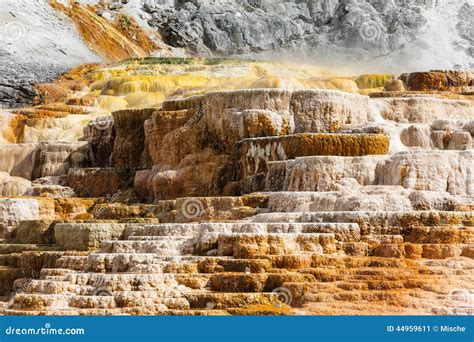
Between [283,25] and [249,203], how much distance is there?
59.5 meters

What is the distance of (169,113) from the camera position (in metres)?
34.3

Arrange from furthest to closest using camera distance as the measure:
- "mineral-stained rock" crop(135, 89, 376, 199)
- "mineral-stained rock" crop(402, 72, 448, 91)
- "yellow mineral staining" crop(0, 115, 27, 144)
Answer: "mineral-stained rock" crop(402, 72, 448, 91)
"yellow mineral staining" crop(0, 115, 27, 144)
"mineral-stained rock" crop(135, 89, 376, 199)

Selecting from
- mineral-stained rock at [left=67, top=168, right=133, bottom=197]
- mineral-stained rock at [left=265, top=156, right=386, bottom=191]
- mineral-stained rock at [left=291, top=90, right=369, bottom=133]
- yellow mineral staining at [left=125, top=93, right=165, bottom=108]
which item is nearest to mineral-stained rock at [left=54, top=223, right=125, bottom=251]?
mineral-stained rock at [left=265, top=156, right=386, bottom=191]

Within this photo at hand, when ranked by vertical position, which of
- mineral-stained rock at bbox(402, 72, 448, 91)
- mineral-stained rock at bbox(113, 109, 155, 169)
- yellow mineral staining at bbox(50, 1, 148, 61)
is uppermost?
yellow mineral staining at bbox(50, 1, 148, 61)

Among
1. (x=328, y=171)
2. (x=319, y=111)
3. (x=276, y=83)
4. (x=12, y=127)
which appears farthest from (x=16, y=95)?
(x=328, y=171)

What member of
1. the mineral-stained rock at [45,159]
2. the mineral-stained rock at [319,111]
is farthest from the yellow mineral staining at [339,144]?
the mineral-stained rock at [45,159]

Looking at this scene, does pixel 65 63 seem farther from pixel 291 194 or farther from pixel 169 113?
pixel 291 194

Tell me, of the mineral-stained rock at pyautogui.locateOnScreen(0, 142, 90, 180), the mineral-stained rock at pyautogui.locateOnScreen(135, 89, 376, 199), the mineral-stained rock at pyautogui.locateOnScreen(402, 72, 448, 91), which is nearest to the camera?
the mineral-stained rock at pyautogui.locateOnScreen(135, 89, 376, 199)

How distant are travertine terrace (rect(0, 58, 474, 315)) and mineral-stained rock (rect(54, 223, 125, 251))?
3cm

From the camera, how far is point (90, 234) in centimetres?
2512

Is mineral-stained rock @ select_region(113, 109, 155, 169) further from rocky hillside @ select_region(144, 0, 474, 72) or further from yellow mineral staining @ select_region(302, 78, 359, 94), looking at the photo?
rocky hillside @ select_region(144, 0, 474, 72)

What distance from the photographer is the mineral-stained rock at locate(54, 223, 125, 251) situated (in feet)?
82.2

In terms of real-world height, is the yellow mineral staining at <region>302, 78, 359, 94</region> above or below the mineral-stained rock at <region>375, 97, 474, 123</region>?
above

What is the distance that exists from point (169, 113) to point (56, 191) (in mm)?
3749
